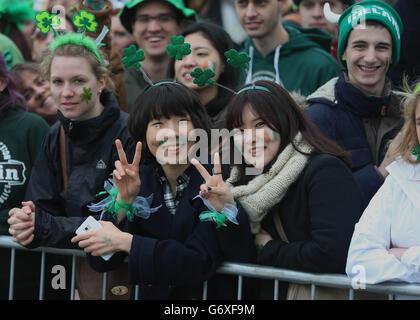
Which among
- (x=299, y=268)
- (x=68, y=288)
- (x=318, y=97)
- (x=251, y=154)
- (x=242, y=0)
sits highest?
(x=242, y=0)

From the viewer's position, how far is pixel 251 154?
145 inches

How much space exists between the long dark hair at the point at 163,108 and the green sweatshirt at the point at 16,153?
100cm

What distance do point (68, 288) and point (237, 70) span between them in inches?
73.7

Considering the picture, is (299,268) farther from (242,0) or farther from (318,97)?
(242,0)

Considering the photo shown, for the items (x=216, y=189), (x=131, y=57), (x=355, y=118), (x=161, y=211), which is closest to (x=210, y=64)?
(x=131, y=57)

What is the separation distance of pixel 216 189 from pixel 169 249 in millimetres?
461

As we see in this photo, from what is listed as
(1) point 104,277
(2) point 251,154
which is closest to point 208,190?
(2) point 251,154

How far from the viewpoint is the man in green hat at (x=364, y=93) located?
164 inches

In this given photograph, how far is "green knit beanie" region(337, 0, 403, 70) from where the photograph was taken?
4.30m

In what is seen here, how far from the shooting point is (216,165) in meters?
3.38

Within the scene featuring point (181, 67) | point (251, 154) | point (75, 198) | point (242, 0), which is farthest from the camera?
point (242, 0)

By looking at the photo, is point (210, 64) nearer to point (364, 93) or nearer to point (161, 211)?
point (364, 93)

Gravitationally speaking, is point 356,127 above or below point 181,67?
below

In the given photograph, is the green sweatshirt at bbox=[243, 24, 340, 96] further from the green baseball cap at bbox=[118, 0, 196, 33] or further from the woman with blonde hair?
the woman with blonde hair
